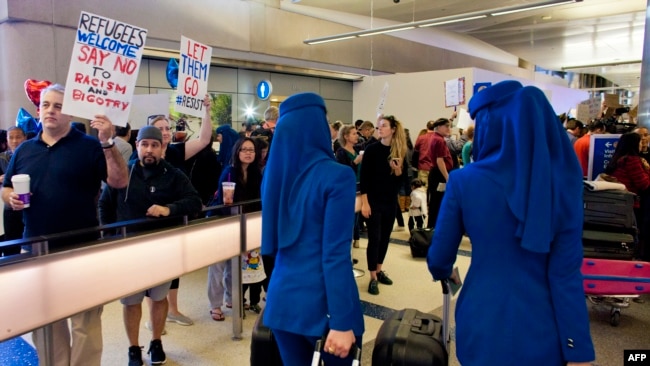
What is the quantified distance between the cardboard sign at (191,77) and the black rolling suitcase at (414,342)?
2248mm

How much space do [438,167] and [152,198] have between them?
13.6 feet

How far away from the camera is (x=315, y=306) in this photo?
5.02ft

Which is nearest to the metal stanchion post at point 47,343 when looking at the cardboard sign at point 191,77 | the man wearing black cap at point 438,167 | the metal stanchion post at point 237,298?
the metal stanchion post at point 237,298

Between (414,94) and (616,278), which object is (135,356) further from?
(414,94)

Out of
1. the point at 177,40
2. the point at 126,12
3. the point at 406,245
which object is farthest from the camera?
the point at 177,40

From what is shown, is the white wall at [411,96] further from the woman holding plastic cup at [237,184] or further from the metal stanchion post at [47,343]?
the metal stanchion post at [47,343]

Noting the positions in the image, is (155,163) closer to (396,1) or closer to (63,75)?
(63,75)

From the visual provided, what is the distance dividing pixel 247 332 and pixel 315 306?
2.04m

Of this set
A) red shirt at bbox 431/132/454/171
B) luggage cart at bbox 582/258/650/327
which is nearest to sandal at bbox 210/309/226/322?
luggage cart at bbox 582/258/650/327

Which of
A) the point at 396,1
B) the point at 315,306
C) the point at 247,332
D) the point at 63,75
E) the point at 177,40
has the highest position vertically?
the point at 396,1

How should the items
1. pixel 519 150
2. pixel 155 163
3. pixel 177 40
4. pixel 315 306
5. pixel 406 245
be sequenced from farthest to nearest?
1. pixel 177 40
2. pixel 406 245
3. pixel 155 163
4. pixel 315 306
5. pixel 519 150

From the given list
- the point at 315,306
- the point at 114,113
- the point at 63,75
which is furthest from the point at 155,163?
the point at 63,75

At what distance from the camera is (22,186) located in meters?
2.04

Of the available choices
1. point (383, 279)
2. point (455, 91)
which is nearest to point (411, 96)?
point (455, 91)
